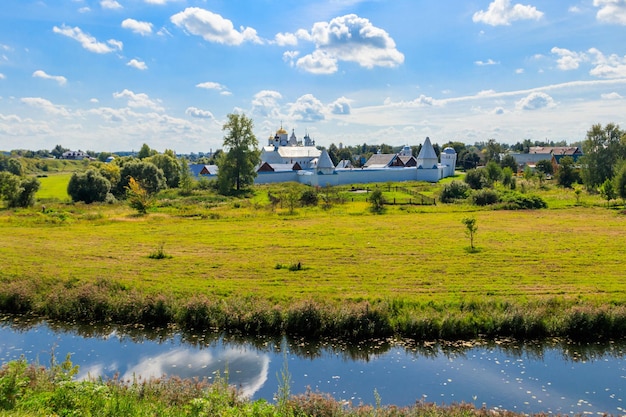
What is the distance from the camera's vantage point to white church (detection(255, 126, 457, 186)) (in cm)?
Answer: 6219

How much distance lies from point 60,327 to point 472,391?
1119cm

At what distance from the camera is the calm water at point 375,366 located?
977 centimetres

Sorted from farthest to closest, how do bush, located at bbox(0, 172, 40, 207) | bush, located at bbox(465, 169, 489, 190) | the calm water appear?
1. bush, located at bbox(465, 169, 489, 190)
2. bush, located at bbox(0, 172, 40, 207)
3. the calm water

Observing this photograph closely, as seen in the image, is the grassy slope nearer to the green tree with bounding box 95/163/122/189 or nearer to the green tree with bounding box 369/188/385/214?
the green tree with bounding box 369/188/385/214

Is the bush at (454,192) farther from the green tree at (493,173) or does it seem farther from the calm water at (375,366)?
the calm water at (375,366)

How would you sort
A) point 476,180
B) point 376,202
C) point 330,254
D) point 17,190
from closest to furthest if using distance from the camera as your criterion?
point 330,254
point 376,202
point 17,190
point 476,180

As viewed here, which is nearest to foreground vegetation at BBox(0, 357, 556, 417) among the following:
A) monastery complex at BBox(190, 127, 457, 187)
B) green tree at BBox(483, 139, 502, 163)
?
monastery complex at BBox(190, 127, 457, 187)

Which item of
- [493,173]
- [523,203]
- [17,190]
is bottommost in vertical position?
[523,203]

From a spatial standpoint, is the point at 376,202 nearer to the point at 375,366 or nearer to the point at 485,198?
the point at 485,198

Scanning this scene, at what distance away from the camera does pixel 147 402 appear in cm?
821

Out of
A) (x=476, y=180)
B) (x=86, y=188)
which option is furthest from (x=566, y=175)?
(x=86, y=188)

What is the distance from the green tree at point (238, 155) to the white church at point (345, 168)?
7.67 m

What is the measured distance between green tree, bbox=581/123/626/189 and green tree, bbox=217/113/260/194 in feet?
122

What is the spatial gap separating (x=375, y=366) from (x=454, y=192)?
34022 millimetres
